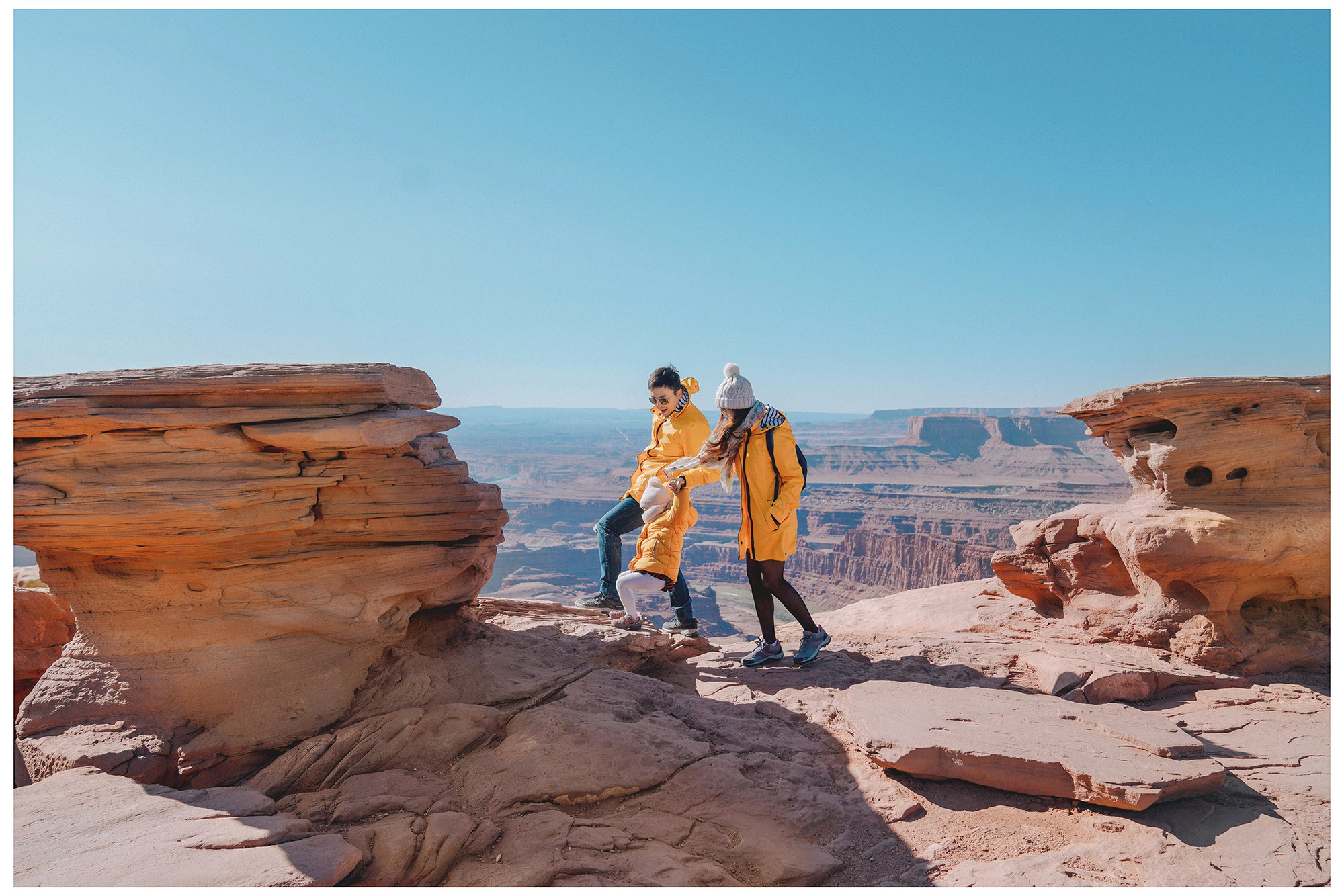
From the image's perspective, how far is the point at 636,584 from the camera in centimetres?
548

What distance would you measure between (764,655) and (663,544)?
1.31 metres

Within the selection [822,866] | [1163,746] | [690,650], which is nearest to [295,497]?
[690,650]

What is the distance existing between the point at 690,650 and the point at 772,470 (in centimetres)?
169

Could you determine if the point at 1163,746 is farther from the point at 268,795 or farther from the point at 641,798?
the point at 268,795

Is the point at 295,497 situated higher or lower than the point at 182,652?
higher

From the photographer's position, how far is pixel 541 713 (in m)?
4.11

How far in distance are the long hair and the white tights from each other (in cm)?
104

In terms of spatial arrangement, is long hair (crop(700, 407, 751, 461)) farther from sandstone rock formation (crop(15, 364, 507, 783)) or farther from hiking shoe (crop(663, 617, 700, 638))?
sandstone rock formation (crop(15, 364, 507, 783))

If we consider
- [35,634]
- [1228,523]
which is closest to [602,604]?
[1228,523]

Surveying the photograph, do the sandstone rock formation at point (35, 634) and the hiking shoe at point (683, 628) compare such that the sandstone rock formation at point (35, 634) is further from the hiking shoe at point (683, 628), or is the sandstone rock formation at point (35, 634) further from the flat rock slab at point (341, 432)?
the hiking shoe at point (683, 628)

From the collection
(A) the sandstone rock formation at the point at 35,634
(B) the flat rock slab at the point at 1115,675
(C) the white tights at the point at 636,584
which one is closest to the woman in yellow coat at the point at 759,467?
(C) the white tights at the point at 636,584

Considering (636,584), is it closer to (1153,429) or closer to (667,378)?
(667,378)

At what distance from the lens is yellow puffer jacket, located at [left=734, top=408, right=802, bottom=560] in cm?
533

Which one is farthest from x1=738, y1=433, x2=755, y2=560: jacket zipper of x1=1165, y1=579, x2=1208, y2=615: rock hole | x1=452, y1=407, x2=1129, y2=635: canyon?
x1=452, y1=407, x2=1129, y2=635: canyon
